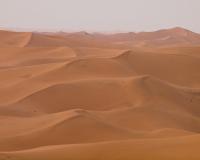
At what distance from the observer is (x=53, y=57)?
65.9ft

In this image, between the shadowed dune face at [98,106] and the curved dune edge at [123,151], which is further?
the shadowed dune face at [98,106]

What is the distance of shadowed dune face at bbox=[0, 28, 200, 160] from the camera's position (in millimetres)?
5973

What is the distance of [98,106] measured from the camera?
481 inches

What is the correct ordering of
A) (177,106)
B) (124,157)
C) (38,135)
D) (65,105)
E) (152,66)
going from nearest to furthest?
(124,157), (38,135), (65,105), (177,106), (152,66)

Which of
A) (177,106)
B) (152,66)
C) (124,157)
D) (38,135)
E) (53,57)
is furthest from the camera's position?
(53,57)

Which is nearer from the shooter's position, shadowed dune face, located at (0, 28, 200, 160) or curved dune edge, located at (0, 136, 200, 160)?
curved dune edge, located at (0, 136, 200, 160)

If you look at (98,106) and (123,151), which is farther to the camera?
(98,106)

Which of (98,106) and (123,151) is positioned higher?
(123,151)

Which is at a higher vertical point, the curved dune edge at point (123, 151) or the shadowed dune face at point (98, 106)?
the curved dune edge at point (123, 151)

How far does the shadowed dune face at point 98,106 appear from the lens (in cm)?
597

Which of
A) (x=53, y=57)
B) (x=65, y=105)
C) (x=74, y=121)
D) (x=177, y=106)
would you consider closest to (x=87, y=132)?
(x=74, y=121)

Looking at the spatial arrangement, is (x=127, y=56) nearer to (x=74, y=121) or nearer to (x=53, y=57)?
(x=53, y=57)

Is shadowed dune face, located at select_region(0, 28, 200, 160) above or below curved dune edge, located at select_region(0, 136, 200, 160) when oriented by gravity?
below

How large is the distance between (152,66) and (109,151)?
41.8 feet
